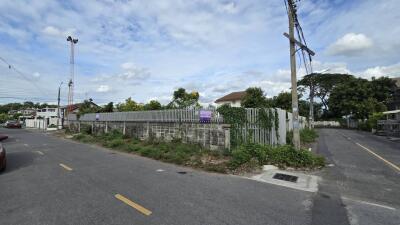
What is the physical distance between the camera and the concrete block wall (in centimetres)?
1173

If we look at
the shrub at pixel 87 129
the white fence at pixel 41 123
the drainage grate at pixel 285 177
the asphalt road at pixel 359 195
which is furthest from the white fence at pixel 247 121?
the white fence at pixel 41 123

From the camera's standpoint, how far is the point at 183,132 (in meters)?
14.0

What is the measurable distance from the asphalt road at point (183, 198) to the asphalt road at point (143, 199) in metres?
0.02

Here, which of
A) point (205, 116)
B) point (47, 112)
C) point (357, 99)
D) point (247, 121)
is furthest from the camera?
point (47, 112)

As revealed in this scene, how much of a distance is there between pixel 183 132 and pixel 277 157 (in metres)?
5.70

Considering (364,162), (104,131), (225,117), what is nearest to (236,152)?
(225,117)

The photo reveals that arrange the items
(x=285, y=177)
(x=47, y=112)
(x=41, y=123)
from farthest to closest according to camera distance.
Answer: (x=47, y=112)
(x=41, y=123)
(x=285, y=177)

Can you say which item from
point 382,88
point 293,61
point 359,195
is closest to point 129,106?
point 293,61

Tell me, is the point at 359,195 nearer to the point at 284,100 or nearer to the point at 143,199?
the point at 143,199

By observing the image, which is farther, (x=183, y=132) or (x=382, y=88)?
(x=382, y=88)

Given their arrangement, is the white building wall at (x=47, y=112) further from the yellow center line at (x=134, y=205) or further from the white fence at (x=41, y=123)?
the yellow center line at (x=134, y=205)

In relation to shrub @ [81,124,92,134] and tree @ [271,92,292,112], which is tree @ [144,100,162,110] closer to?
shrub @ [81,124,92,134]

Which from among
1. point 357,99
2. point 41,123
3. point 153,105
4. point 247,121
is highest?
point 357,99

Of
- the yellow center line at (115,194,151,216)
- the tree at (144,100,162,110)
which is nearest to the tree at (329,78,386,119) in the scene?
the tree at (144,100,162,110)
